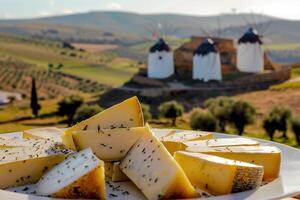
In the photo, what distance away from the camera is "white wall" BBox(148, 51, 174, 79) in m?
42.0

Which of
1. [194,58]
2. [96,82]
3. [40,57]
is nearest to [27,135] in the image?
[194,58]

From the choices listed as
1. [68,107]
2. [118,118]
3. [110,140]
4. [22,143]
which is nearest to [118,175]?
[110,140]

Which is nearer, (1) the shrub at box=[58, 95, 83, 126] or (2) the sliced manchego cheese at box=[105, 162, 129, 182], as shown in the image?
(2) the sliced manchego cheese at box=[105, 162, 129, 182]

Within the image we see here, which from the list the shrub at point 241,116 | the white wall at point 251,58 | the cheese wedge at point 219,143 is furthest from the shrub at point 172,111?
the cheese wedge at point 219,143

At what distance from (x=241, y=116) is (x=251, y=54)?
A: 17.1 m

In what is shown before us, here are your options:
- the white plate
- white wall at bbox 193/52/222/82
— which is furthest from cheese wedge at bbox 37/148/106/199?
white wall at bbox 193/52/222/82

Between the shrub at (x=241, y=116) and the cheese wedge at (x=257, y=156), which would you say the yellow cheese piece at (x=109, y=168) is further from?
the shrub at (x=241, y=116)

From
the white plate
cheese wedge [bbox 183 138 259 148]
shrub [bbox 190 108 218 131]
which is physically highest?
cheese wedge [bbox 183 138 259 148]

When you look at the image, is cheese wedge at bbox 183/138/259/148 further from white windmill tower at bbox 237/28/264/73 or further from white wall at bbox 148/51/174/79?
white wall at bbox 148/51/174/79

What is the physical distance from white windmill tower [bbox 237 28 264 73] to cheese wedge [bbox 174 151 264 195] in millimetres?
38778

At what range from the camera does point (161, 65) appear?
42000mm

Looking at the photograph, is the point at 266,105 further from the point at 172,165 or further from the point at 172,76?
the point at 172,165

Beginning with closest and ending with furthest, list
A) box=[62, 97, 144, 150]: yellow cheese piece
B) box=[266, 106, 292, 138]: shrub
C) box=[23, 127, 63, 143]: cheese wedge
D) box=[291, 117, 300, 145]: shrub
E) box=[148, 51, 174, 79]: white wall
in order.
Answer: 1. box=[62, 97, 144, 150]: yellow cheese piece
2. box=[23, 127, 63, 143]: cheese wedge
3. box=[291, 117, 300, 145]: shrub
4. box=[266, 106, 292, 138]: shrub
5. box=[148, 51, 174, 79]: white wall

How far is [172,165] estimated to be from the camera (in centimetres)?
272
